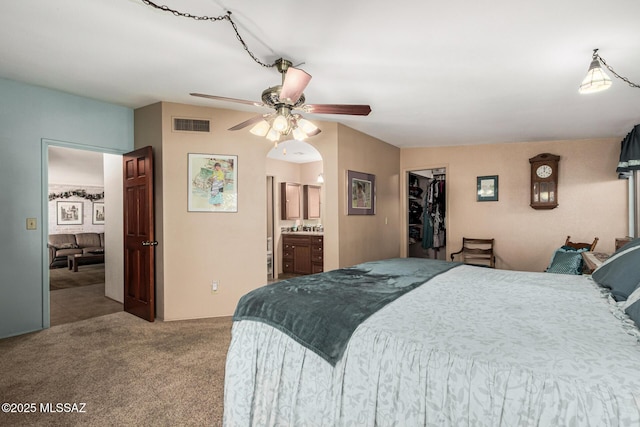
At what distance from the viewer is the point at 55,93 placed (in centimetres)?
336

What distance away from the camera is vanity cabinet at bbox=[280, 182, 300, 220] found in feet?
20.8

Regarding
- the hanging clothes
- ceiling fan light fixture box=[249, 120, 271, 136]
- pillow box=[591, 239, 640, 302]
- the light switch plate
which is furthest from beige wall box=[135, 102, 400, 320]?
pillow box=[591, 239, 640, 302]

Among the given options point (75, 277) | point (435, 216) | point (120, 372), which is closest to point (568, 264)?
point (435, 216)

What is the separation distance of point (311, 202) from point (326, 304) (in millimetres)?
5329

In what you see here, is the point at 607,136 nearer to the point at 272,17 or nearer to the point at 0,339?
the point at 272,17

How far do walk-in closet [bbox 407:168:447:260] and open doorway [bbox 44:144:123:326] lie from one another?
486cm

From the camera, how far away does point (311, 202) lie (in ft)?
22.3

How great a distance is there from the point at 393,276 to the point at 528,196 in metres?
4.18

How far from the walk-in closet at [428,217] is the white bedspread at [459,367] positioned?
4365 mm

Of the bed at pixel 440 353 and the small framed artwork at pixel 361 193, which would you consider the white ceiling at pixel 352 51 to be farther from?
the bed at pixel 440 353

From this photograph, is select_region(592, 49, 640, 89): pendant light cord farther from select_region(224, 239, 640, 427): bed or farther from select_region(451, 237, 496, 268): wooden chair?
select_region(451, 237, 496, 268): wooden chair

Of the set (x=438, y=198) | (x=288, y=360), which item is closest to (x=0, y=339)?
(x=288, y=360)

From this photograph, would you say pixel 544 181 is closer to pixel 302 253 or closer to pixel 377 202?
pixel 377 202

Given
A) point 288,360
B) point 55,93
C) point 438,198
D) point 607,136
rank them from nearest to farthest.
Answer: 1. point 288,360
2. point 55,93
3. point 607,136
4. point 438,198
